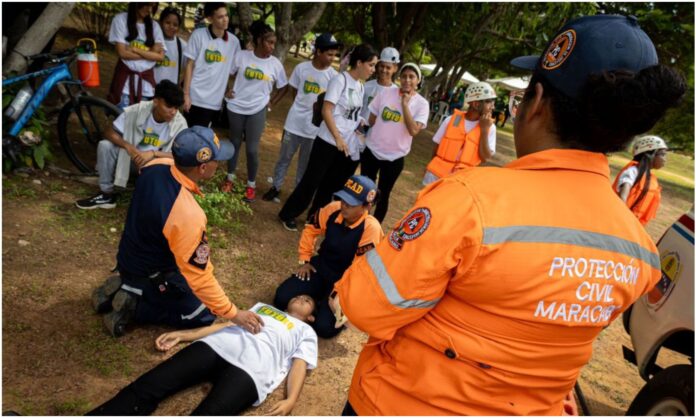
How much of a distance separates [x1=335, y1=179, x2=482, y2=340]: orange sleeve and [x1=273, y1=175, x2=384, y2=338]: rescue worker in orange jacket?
2517mm

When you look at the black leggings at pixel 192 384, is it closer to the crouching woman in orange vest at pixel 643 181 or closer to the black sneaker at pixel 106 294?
the black sneaker at pixel 106 294

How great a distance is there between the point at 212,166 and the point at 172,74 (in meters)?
3.20

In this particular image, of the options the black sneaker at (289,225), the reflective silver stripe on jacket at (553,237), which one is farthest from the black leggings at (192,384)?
the black sneaker at (289,225)

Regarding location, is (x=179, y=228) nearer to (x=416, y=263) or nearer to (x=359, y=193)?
(x=359, y=193)

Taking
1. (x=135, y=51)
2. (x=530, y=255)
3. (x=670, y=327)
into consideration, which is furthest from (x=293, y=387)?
(x=135, y=51)

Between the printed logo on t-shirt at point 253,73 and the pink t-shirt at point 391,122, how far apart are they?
1358 millimetres

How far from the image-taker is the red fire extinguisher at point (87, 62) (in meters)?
5.29

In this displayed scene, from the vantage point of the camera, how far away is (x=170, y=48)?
→ 565 centimetres

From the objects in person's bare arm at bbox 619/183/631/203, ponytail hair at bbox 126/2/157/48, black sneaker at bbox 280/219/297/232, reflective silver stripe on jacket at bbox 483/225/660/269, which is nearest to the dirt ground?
black sneaker at bbox 280/219/297/232

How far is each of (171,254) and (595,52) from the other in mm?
2752

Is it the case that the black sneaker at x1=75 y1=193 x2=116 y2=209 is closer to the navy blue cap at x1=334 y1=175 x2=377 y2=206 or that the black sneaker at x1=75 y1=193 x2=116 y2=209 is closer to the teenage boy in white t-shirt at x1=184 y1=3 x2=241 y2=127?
the teenage boy in white t-shirt at x1=184 y1=3 x2=241 y2=127

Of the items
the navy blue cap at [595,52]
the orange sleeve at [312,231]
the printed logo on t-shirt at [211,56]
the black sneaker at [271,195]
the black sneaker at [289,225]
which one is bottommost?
the black sneaker at [289,225]

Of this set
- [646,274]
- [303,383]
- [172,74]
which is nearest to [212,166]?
[303,383]

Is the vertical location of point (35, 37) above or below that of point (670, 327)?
above
